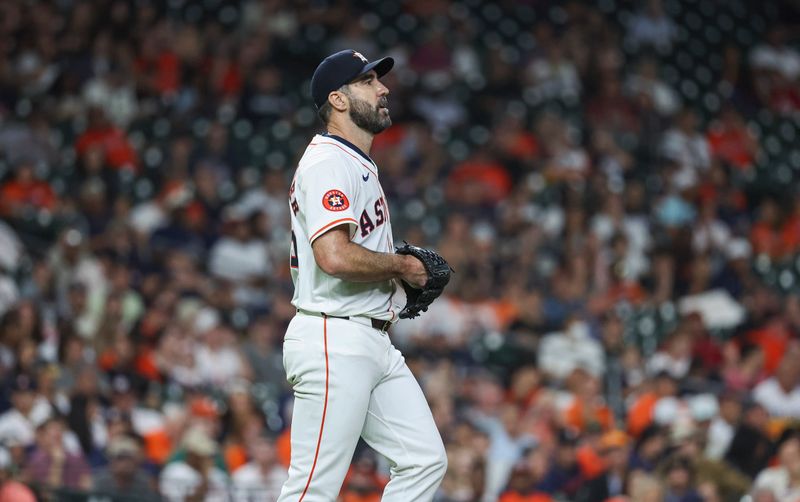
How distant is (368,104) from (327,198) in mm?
407

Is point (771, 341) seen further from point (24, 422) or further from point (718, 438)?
point (24, 422)

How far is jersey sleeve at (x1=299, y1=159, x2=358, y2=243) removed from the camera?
3.95 metres

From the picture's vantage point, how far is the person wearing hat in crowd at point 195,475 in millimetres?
7211

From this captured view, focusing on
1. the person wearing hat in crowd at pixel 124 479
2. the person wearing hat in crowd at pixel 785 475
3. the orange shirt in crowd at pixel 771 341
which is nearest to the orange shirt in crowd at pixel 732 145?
the orange shirt in crowd at pixel 771 341

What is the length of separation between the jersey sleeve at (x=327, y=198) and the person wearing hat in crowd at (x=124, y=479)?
3494mm

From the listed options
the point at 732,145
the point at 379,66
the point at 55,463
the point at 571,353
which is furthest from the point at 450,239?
the point at 379,66

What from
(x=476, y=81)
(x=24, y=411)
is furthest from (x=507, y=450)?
(x=476, y=81)

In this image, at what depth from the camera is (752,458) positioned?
26.5 feet

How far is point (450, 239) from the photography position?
35.1ft

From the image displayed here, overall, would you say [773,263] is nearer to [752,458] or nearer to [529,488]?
[752,458]

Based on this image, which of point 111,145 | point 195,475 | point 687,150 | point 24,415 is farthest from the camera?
point 687,150

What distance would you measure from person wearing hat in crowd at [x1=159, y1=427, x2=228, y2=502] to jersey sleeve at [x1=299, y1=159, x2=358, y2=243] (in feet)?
11.7

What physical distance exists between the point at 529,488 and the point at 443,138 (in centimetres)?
519

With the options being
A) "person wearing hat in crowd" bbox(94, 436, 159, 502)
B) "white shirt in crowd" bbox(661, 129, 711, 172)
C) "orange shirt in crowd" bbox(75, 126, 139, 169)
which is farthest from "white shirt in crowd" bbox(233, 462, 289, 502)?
"white shirt in crowd" bbox(661, 129, 711, 172)
